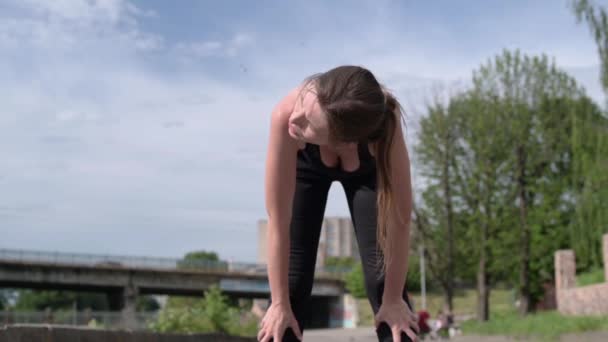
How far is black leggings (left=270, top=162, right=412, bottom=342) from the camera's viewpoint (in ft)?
12.3

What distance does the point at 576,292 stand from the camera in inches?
1179

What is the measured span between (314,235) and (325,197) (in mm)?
190

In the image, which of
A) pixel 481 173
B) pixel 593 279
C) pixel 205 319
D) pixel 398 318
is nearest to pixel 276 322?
pixel 398 318

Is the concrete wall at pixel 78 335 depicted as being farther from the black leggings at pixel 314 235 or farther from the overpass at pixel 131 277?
the overpass at pixel 131 277

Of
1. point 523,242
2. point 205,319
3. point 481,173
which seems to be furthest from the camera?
point 523,242

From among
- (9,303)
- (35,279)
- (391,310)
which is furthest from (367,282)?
(9,303)

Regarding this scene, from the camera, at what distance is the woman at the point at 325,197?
10.6 ft

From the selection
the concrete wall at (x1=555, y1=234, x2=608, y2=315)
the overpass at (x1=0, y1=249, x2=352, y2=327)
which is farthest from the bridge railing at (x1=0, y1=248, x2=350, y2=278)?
the concrete wall at (x1=555, y1=234, x2=608, y2=315)

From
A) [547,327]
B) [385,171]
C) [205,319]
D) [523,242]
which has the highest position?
[523,242]

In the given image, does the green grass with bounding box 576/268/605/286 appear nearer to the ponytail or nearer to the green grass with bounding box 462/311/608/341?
the green grass with bounding box 462/311/608/341

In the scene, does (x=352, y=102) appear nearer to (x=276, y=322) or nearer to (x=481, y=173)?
(x=276, y=322)

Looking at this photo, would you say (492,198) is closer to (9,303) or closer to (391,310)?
(391,310)

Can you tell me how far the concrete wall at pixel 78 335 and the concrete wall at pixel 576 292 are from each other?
21.6m

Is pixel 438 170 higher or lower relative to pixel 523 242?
higher
